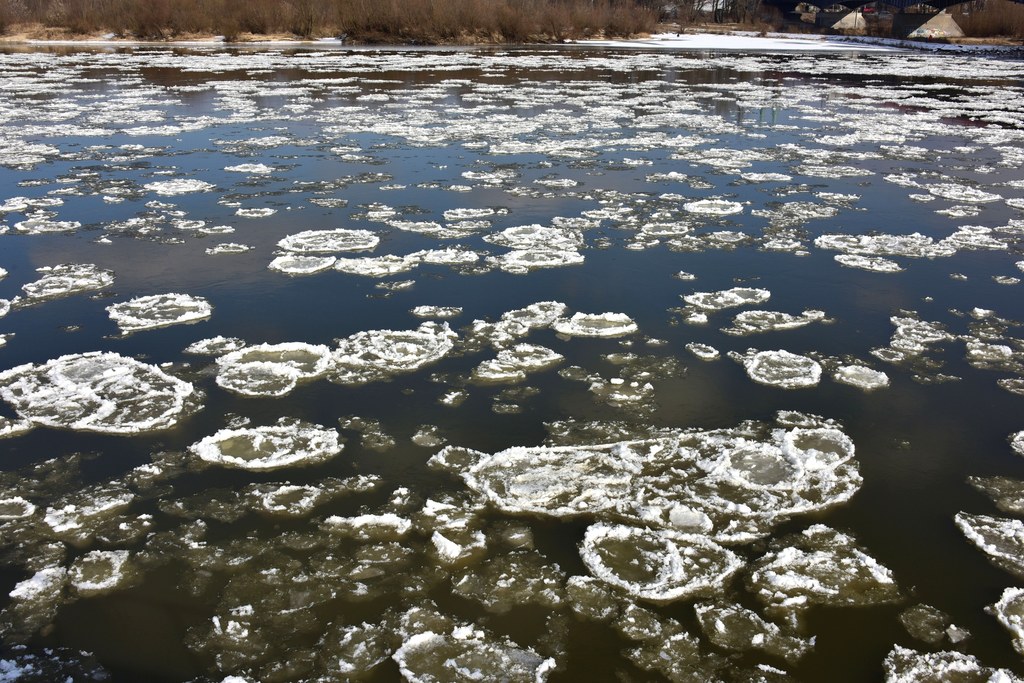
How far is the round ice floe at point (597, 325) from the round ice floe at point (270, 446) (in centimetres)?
149

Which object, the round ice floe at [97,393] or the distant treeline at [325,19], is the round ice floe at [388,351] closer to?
the round ice floe at [97,393]

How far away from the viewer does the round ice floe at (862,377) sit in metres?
3.33

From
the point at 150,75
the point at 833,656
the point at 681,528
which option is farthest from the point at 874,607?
the point at 150,75

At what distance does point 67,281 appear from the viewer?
177 inches

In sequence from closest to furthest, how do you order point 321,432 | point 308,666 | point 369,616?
point 308,666, point 369,616, point 321,432

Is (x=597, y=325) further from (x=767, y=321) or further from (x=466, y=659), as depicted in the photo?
(x=466, y=659)

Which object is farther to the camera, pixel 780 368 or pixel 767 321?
pixel 767 321

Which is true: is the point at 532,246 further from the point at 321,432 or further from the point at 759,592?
the point at 759,592

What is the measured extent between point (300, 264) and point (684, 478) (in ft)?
10.4

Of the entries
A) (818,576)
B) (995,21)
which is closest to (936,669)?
(818,576)

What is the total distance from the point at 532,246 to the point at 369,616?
11.4 feet

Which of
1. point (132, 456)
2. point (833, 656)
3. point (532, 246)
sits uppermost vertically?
point (532, 246)

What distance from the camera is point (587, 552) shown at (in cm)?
232

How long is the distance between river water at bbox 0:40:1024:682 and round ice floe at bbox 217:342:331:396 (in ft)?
0.06
